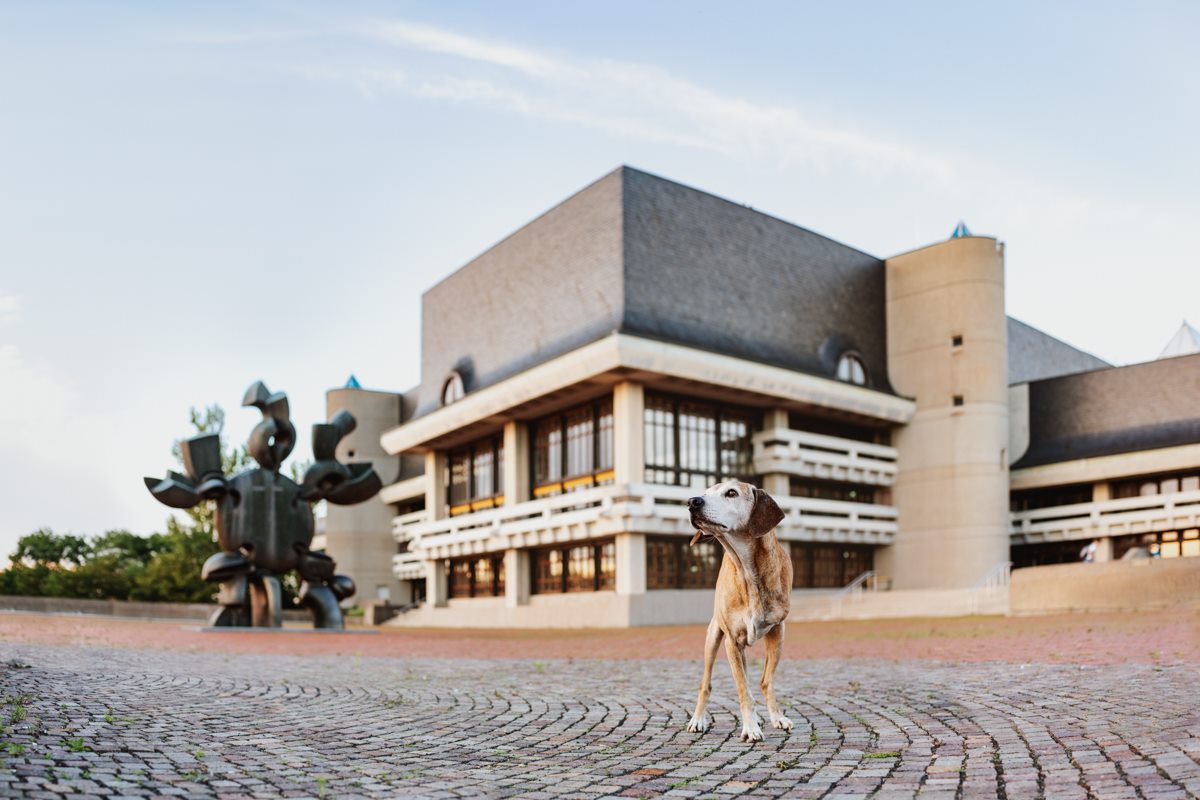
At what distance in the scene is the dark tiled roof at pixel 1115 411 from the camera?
41719 millimetres

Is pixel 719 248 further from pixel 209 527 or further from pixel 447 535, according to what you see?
pixel 209 527

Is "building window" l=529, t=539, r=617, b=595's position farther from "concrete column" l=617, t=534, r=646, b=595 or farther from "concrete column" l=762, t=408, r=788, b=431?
"concrete column" l=762, t=408, r=788, b=431

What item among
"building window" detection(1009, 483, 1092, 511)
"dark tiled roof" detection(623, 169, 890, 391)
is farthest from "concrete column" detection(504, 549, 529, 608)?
"building window" detection(1009, 483, 1092, 511)

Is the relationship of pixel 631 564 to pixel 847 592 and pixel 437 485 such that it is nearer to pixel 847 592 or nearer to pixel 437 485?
pixel 847 592

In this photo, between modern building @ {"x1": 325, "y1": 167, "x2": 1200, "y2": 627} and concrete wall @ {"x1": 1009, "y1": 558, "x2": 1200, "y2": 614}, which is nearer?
concrete wall @ {"x1": 1009, "y1": 558, "x2": 1200, "y2": 614}

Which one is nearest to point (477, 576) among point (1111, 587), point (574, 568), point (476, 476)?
point (476, 476)

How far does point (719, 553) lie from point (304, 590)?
57.4ft

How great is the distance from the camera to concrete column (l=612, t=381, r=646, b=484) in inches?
1391

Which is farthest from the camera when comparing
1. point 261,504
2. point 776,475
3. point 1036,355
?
point 1036,355

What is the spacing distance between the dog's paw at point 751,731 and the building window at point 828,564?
34024mm

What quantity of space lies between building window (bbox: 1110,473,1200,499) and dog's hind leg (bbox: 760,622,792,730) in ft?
131

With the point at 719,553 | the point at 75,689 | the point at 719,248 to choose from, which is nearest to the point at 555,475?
the point at 719,553

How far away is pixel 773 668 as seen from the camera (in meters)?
6.81

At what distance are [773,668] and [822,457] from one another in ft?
113
